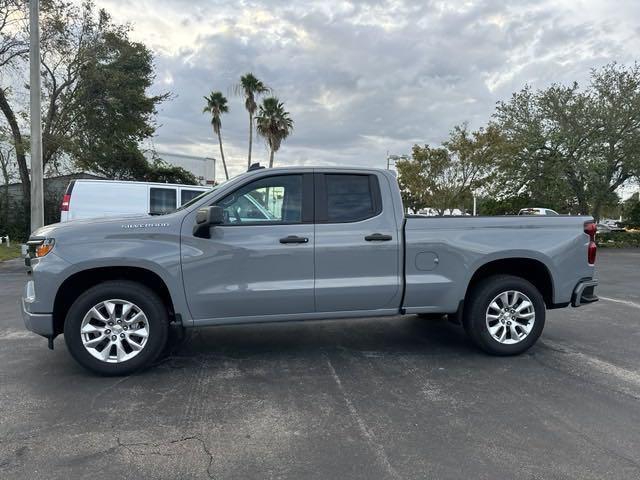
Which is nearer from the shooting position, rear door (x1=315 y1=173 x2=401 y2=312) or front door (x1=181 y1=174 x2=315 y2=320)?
front door (x1=181 y1=174 x2=315 y2=320)

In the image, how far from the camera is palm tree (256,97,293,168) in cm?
3091

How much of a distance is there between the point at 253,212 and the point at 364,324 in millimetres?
2633

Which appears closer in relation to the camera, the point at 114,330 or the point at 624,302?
the point at 114,330

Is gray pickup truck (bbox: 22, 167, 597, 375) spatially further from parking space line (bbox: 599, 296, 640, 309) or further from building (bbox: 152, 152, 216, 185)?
building (bbox: 152, 152, 216, 185)

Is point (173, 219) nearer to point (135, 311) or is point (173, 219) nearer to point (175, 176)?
point (135, 311)

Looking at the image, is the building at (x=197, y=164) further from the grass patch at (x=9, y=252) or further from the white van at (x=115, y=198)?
the white van at (x=115, y=198)

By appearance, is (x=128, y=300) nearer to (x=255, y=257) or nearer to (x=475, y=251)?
(x=255, y=257)

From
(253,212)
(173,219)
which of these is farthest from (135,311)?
(253,212)

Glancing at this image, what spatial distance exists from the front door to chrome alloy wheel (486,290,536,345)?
1.92 meters

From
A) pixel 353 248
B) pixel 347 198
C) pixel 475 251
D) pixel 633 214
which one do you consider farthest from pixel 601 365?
pixel 633 214

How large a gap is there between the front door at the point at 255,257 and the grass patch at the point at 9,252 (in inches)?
500

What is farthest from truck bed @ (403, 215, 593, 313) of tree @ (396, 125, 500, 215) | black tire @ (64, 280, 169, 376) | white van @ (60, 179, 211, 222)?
tree @ (396, 125, 500, 215)

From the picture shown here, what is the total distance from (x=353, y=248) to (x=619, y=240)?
24130mm

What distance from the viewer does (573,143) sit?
2134 centimetres
